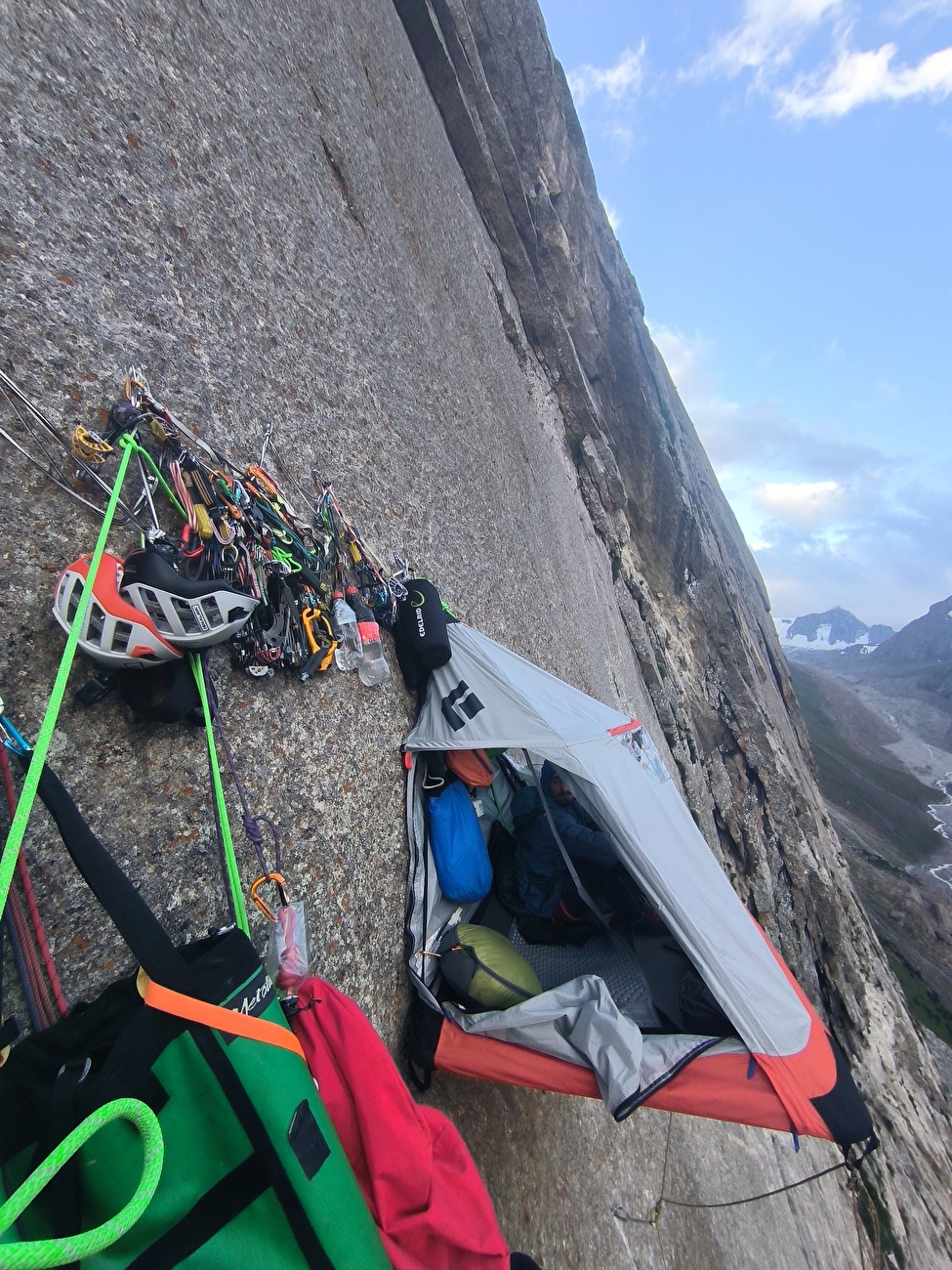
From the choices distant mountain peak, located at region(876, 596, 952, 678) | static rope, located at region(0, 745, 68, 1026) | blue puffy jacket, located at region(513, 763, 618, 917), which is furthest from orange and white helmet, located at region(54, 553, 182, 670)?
distant mountain peak, located at region(876, 596, 952, 678)

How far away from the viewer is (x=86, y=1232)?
3.22 feet

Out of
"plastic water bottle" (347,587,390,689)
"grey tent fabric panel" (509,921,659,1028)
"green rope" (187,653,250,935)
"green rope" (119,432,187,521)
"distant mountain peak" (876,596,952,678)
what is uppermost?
"distant mountain peak" (876,596,952,678)

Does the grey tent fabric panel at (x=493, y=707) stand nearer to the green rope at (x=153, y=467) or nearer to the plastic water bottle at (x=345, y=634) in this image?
the plastic water bottle at (x=345, y=634)

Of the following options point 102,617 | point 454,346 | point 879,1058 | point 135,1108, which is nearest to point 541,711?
point 102,617

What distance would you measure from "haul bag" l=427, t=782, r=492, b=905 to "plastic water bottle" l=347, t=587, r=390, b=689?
35.6 inches

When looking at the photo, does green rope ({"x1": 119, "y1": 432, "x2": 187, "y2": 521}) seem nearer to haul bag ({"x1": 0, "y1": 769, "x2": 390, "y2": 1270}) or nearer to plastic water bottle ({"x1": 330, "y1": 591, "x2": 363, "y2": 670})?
plastic water bottle ({"x1": 330, "y1": 591, "x2": 363, "y2": 670})

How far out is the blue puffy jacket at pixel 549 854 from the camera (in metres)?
3.98

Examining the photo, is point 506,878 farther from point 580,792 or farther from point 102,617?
point 102,617

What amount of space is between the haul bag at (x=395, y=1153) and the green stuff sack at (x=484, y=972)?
39.1 inches

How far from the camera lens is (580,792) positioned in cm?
341

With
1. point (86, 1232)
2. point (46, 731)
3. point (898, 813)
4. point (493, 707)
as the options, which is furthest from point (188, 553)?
point (898, 813)

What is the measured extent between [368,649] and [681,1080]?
2866mm

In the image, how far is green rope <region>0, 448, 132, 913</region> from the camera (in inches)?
50.9

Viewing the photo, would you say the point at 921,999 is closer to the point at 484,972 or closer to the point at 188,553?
the point at 484,972
